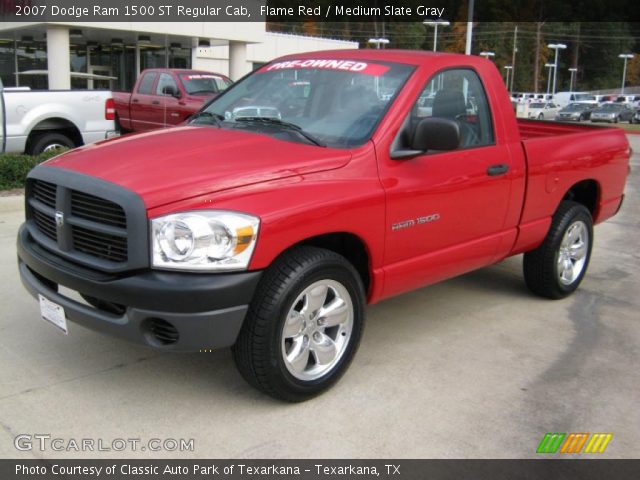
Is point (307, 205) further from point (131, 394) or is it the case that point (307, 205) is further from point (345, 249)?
point (131, 394)

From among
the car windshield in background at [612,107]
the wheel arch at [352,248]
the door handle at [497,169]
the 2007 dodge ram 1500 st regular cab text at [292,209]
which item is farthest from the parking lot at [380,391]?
the car windshield in background at [612,107]

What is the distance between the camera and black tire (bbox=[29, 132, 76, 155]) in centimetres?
995

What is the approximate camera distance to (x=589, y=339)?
475 centimetres

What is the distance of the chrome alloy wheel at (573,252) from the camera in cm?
548

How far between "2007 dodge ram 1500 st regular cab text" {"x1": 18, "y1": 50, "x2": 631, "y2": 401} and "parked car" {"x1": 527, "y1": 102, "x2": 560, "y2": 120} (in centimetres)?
4367

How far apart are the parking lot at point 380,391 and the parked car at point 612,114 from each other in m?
41.2

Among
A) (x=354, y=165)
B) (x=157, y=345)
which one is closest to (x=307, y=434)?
(x=157, y=345)

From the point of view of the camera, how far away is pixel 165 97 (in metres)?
14.1

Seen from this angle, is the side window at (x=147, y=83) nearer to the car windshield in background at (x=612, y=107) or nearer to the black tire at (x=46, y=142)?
the black tire at (x=46, y=142)

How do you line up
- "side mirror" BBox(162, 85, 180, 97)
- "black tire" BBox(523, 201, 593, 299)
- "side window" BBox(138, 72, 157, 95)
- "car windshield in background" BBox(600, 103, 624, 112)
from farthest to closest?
"car windshield in background" BBox(600, 103, 624, 112) → "side window" BBox(138, 72, 157, 95) → "side mirror" BBox(162, 85, 180, 97) → "black tire" BBox(523, 201, 593, 299)

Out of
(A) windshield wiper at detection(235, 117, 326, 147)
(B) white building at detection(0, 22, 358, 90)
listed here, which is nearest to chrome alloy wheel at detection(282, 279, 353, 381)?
(A) windshield wiper at detection(235, 117, 326, 147)

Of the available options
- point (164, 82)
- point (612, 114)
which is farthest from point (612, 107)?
point (164, 82)

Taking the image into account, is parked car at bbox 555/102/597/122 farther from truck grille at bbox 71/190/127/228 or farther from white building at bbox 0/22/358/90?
truck grille at bbox 71/190/127/228

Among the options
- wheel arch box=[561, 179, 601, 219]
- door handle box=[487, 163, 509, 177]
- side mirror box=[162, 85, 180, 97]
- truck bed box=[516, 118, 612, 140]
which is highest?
side mirror box=[162, 85, 180, 97]
